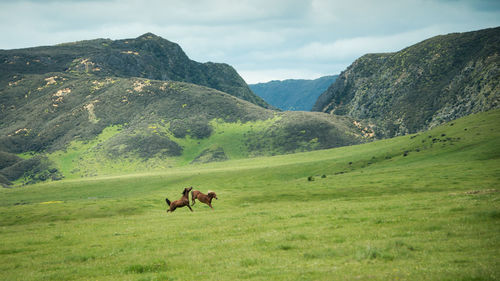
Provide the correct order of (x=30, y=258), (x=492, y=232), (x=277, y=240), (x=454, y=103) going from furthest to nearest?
(x=454, y=103), (x=30, y=258), (x=277, y=240), (x=492, y=232)

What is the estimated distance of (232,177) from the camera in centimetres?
8731

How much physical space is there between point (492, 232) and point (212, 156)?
549 feet

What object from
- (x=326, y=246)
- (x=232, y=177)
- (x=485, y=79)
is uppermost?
(x=485, y=79)

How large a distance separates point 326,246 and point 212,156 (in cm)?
16563

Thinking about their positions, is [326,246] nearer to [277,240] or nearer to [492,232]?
[277,240]

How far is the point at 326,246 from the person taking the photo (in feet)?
51.4

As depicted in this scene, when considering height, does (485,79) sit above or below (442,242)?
above

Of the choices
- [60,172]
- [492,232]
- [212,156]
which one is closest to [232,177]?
[492,232]

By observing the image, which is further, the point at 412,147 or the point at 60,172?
the point at 60,172

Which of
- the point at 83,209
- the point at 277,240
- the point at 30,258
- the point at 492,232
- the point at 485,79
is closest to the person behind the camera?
the point at 492,232

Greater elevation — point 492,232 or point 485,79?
point 485,79

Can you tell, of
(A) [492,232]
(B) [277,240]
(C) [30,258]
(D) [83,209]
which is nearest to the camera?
(A) [492,232]

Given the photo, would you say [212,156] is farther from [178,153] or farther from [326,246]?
[326,246]

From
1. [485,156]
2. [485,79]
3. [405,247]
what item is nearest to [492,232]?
[405,247]
